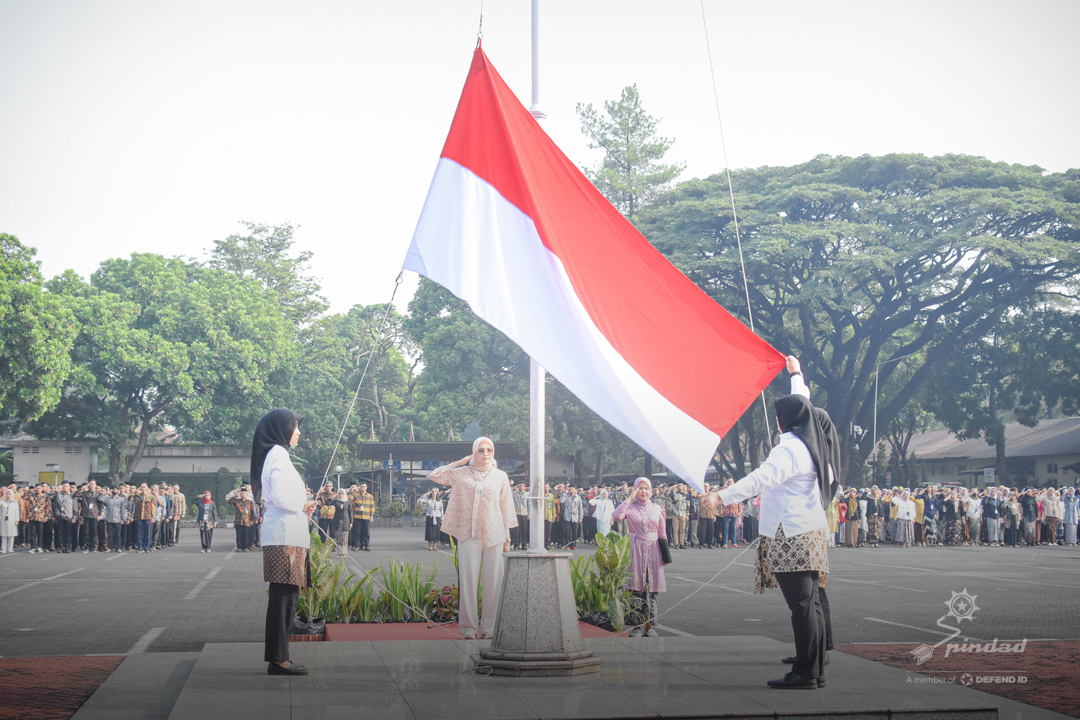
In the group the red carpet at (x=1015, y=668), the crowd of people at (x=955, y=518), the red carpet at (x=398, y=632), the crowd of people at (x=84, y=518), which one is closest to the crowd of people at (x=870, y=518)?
the crowd of people at (x=955, y=518)

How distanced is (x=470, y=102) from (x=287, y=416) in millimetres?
2893

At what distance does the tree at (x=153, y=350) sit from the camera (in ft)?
146

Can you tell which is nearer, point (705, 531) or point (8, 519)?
point (8, 519)

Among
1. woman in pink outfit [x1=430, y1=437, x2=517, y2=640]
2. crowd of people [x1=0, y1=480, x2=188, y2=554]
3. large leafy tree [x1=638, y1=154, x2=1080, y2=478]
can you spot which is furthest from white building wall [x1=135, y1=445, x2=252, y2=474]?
woman in pink outfit [x1=430, y1=437, x2=517, y2=640]

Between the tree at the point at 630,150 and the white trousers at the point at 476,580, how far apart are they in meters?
41.3

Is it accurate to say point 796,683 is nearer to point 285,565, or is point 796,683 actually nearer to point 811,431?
point 811,431

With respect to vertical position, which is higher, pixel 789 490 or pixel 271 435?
pixel 271 435

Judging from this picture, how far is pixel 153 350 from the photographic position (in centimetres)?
4519

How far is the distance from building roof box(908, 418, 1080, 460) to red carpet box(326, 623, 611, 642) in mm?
45892

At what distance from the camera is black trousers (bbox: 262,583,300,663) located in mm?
6965

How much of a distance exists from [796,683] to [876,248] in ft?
103

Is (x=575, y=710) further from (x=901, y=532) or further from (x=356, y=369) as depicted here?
(x=356, y=369)

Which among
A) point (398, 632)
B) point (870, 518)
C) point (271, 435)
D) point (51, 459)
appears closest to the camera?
point (271, 435)

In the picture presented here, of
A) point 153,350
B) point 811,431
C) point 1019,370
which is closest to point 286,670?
point 811,431
